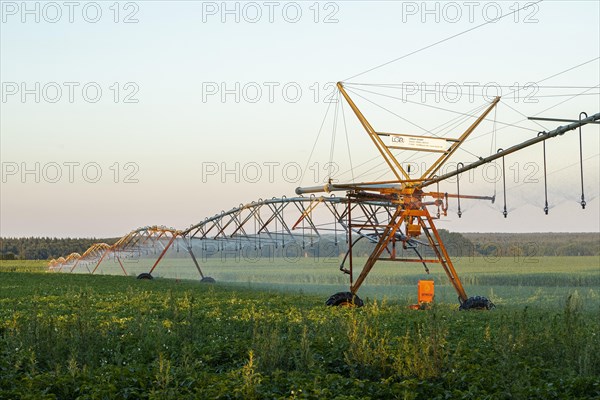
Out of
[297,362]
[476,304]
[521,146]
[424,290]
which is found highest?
[521,146]

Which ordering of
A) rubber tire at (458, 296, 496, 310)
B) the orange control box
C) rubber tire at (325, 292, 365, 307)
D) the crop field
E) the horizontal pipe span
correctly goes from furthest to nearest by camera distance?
1. the orange control box
2. rubber tire at (325, 292, 365, 307)
3. rubber tire at (458, 296, 496, 310)
4. the horizontal pipe span
5. the crop field

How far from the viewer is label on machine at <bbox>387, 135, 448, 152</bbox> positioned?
77.3 feet

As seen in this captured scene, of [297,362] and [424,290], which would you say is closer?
[297,362]

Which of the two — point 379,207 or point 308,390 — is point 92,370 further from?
point 379,207

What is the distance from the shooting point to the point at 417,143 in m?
23.7

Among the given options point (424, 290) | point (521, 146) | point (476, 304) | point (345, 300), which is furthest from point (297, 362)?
point (424, 290)

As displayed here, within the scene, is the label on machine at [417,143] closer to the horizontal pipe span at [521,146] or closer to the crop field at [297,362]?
the horizontal pipe span at [521,146]

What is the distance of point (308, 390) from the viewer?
914cm

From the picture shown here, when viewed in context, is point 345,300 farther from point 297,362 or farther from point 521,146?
point 297,362

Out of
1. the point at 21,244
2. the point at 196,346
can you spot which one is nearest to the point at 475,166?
the point at 196,346

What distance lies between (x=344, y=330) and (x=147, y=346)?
11.5 feet

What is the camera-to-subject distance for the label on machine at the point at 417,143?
23.5 meters

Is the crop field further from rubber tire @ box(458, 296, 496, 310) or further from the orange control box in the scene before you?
the orange control box

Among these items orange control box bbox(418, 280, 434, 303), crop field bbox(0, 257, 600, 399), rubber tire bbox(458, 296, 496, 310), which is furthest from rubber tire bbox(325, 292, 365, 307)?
crop field bbox(0, 257, 600, 399)
